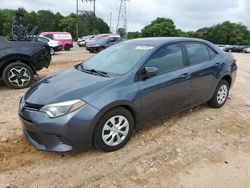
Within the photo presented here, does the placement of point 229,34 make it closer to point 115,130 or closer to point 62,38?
point 62,38

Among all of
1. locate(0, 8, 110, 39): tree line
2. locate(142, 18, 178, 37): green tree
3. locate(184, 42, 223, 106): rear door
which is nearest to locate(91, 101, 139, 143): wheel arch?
locate(184, 42, 223, 106): rear door

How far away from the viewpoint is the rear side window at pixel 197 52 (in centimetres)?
481

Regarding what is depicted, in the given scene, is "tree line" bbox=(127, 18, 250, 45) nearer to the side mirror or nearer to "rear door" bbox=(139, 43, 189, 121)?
"rear door" bbox=(139, 43, 189, 121)

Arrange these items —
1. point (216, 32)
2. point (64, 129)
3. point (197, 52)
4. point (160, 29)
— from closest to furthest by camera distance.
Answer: point (64, 129), point (197, 52), point (216, 32), point (160, 29)

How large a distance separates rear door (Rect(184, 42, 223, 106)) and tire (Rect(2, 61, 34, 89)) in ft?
14.1

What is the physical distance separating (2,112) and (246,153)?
4387 millimetres

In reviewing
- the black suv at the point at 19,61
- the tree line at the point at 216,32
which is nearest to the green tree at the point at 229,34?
the tree line at the point at 216,32

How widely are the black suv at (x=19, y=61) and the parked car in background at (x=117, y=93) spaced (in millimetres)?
3117

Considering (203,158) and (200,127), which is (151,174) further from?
(200,127)

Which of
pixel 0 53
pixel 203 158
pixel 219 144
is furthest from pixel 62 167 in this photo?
pixel 0 53

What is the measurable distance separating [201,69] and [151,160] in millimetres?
2048

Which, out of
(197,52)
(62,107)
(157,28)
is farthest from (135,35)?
(62,107)

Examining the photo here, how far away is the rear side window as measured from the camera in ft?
15.8

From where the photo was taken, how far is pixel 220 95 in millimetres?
5523
